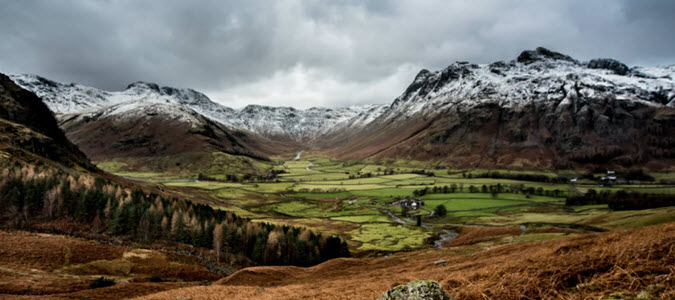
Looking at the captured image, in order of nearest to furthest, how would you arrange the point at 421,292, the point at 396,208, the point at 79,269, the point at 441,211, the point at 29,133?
1. the point at 421,292
2. the point at 79,269
3. the point at 29,133
4. the point at 441,211
5. the point at 396,208

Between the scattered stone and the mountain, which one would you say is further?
the mountain

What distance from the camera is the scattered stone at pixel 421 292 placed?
6.54 meters

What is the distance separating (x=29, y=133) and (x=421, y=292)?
14853 cm

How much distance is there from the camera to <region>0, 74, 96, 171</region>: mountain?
91.7 metres

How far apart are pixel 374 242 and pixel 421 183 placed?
4227 inches

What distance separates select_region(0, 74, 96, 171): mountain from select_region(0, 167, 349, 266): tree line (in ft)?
87.6

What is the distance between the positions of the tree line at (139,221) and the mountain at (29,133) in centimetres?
2671

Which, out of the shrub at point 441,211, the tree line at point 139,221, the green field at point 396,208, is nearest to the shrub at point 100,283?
the tree line at point 139,221

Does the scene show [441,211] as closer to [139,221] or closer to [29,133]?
[139,221]

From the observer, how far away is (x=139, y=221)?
69.5 metres

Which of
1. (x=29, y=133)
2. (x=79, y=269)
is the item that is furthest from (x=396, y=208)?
(x=29, y=133)

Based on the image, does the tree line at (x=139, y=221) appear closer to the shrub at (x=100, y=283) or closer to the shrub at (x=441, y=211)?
the shrub at (x=100, y=283)

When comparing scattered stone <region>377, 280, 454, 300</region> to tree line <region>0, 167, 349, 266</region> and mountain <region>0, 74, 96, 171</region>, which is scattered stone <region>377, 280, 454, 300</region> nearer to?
tree line <region>0, 167, 349, 266</region>

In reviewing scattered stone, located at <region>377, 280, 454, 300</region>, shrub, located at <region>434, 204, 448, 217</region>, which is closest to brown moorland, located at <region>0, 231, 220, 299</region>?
scattered stone, located at <region>377, 280, 454, 300</region>
